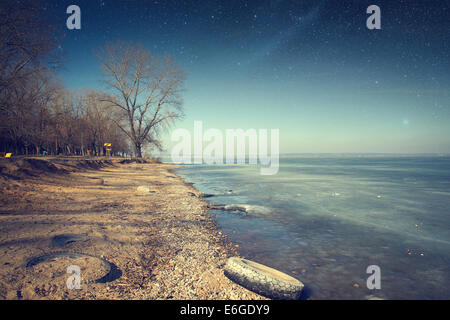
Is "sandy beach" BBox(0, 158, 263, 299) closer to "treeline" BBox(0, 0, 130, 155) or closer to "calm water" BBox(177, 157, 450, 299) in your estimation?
"calm water" BBox(177, 157, 450, 299)

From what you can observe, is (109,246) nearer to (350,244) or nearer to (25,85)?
(350,244)

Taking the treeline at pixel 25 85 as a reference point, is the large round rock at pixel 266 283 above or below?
below

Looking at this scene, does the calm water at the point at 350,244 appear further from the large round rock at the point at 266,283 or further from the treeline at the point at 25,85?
the treeline at the point at 25,85

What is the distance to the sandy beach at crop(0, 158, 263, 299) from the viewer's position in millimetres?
2969

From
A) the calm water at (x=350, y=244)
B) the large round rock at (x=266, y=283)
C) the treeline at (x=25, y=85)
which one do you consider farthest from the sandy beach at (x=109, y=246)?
the treeline at (x=25, y=85)

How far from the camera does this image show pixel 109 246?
4316 millimetres

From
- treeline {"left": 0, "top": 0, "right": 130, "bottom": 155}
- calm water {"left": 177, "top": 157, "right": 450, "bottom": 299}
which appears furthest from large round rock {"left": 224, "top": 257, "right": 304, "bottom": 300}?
treeline {"left": 0, "top": 0, "right": 130, "bottom": 155}

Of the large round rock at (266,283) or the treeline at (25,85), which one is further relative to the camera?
the treeline at (25,85)

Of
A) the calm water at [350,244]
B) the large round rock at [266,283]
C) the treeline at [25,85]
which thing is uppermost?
the treeline at [25,85]

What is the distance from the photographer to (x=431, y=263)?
4551 mm

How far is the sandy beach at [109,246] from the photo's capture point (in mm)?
2969

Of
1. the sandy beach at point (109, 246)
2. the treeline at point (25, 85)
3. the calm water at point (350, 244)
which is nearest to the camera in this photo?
the sandy beach at point (109, 246)

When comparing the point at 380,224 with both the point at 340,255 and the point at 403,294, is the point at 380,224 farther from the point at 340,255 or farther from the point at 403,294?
the point at 403,294
